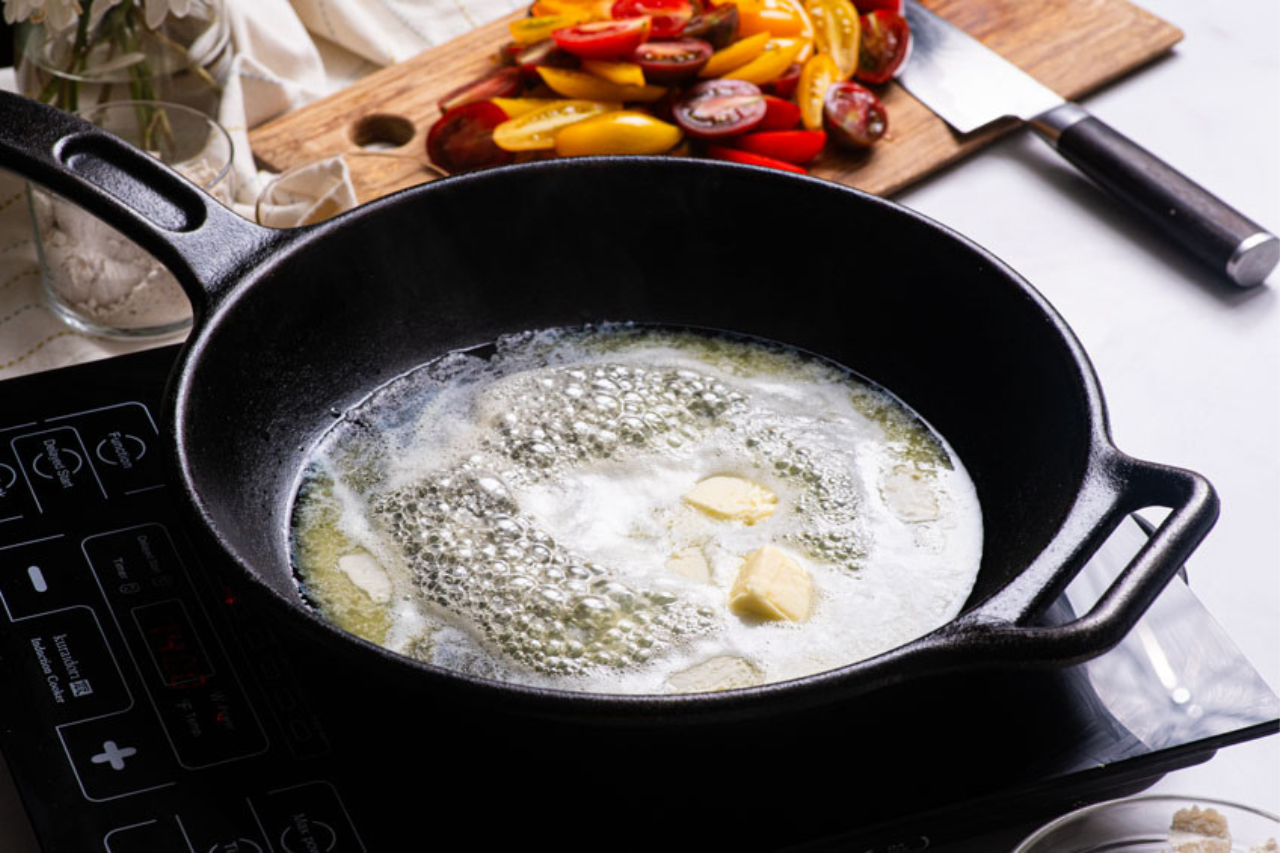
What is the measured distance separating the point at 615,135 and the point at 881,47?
0.28 metres

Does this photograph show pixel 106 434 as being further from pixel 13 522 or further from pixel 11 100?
pixel 11 100

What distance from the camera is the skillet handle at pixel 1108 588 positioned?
57 centimetres

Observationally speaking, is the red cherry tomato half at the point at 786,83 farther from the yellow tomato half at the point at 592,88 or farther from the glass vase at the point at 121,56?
the glass vase at the point at 121,56

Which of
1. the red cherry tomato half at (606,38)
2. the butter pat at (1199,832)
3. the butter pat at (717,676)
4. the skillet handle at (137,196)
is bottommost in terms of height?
the butter pat at (1199,832)

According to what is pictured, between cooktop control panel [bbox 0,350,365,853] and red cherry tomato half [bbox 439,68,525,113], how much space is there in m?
0.53

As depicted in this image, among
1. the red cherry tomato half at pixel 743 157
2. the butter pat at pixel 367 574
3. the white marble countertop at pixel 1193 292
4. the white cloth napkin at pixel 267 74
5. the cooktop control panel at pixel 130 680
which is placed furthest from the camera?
the red cherry tomato half at pixel 743 157

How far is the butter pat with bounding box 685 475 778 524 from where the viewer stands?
2.68 feet

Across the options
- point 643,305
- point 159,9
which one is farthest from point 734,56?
point 159,9

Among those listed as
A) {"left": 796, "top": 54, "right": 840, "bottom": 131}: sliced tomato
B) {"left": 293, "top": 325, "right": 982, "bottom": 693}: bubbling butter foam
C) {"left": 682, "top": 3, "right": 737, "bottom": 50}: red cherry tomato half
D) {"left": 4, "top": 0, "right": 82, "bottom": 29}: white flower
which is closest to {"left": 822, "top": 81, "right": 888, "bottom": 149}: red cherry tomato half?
{"left": 796, "top": 54, "right": 840, "bottom": 131}: sliced tomato

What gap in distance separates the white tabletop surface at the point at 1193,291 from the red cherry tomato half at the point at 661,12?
0.26 metres

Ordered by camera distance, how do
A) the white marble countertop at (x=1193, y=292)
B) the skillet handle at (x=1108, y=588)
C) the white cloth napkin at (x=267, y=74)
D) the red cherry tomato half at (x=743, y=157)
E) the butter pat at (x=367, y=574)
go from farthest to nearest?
the red cherry tomato half at (x=743, y=157) → the white cloth napkin at (x=267, y=74) → the white marble countertop at (x=1193, y=292) → the butter pat at (x=367, y=574) → the skillet handle at (x=1108, y=588)

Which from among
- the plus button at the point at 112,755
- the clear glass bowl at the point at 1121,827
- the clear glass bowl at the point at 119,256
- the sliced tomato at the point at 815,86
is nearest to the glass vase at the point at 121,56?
the clear glass bowl at the point at 119,256

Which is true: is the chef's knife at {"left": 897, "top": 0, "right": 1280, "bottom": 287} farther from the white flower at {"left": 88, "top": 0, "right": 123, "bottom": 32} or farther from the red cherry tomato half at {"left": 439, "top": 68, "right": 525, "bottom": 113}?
the white flower at {"left": 88, "top": 0, "right": 123, "bottom": 32}

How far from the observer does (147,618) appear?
766 mm
